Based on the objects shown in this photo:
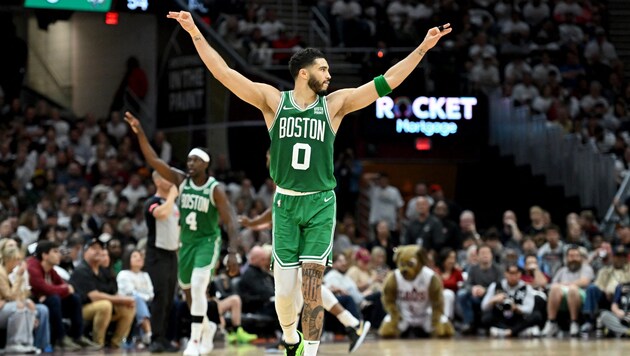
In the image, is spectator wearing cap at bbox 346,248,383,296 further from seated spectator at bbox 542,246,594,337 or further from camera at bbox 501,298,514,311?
seated spectator at bbox 542,246,594,337

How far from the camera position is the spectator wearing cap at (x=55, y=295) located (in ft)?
44.5

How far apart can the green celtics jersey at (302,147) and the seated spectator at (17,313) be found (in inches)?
213

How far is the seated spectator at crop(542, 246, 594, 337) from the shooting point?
16422 millimetres

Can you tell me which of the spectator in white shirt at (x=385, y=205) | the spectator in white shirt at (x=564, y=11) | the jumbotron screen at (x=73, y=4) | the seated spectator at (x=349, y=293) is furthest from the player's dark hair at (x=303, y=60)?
the spectator in white shirt at (x=564, y=11)

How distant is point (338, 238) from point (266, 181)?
6.56ft

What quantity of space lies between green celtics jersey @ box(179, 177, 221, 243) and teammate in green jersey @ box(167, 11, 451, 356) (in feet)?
10.3

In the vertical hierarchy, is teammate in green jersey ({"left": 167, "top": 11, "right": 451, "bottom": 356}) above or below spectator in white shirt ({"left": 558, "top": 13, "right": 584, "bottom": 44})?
below

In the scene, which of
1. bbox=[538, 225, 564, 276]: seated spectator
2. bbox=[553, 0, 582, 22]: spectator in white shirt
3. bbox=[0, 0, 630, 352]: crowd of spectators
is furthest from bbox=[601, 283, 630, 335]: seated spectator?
bbox=[553, 0, 582, 22]: spectator in white shirt

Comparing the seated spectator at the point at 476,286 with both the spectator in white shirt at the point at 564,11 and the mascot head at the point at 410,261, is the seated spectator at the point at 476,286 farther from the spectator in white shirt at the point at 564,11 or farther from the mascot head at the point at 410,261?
the spectator in white shirt at the point at 564,11

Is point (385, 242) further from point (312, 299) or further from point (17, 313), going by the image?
point (312, 299)

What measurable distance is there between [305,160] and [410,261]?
771 cm

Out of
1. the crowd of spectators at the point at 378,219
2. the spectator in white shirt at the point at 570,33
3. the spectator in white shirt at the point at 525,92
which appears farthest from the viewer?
the spectator in white shirt at the point at 570,33

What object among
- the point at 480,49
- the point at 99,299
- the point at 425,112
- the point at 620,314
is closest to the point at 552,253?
the point at 620,314

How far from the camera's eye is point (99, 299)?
46.9 ft
